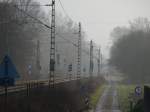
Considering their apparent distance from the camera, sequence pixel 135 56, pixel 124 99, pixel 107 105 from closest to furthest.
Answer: pixel 107 105, pixel 124 99, pixel 135 56

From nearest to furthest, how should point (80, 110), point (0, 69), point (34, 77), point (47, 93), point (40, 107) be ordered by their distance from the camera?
1. point (0, 69)
2. point (40, 107)
3. point (47, 93)
4. point (80, 110)
5. point (34, 77)

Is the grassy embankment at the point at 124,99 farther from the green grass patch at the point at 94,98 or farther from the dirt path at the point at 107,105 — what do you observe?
the green grass patch at the point at 94,98

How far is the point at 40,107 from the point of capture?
27.4 meters

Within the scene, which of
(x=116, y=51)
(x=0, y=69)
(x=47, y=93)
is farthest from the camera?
(x=116, y=51)

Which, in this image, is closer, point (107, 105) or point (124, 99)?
point (107, 105)

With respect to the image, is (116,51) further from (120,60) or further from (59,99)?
(59,99)

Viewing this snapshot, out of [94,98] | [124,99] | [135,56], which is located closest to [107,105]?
[124,99]

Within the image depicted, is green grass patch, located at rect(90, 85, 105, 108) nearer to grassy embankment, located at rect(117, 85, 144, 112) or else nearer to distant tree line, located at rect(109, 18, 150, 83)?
grassy embankment, located at rect(117, 85, 144, 112)

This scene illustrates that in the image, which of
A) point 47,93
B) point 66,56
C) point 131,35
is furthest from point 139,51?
point 47,93

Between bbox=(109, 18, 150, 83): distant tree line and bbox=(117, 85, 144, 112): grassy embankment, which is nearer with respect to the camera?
bbox=(117, 85, 144, 112): grassy embankment

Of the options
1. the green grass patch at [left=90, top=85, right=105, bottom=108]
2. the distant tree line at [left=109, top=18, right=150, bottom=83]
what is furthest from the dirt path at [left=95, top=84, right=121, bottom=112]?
the distant tree line at [left=109, top=18, right=150, bottom=83]

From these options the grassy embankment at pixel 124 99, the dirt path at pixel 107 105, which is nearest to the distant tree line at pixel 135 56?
the grassy embankment at pixel 124 99

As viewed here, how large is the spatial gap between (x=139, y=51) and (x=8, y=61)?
10036 cm

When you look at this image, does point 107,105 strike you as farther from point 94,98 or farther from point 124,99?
point 94,98
